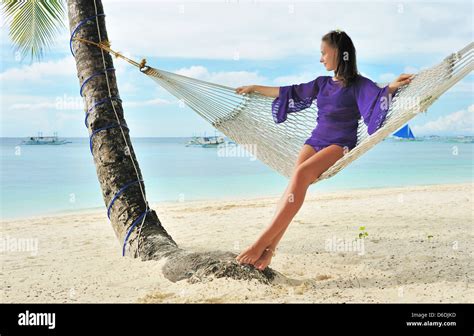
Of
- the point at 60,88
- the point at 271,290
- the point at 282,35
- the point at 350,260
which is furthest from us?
the point at 60,88

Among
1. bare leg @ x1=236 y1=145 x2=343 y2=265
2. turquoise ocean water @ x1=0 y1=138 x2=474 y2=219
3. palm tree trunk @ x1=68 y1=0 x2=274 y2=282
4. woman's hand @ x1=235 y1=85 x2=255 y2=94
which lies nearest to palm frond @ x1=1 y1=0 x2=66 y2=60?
palm tree trunk @ x1=68 y1=0 x2=274 y2=282

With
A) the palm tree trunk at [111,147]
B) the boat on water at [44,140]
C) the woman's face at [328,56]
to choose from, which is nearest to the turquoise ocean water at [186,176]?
the boat on water at [44,140]

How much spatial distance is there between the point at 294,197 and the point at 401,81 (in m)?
0.72

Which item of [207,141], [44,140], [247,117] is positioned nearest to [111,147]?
[247,117]

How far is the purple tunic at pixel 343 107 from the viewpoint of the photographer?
8.13 ft

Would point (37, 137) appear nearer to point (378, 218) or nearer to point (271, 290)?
point (378, 218)

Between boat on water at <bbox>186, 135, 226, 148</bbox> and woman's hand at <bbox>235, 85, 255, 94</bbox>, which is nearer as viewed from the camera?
woman's hand at <bbox>235, 85, 255, 94</bbox>

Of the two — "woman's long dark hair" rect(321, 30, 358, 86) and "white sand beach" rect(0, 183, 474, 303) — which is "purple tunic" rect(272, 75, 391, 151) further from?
"white sand beach" rect(0, 183, 474, 303)

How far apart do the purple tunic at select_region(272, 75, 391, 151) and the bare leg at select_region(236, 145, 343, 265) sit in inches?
3.1

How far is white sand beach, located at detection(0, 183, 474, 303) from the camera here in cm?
254

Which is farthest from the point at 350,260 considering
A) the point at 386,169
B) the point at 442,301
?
the point at 386,169

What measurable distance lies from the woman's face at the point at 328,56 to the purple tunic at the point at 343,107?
0.31 ft

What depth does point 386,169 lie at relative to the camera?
12031mm
